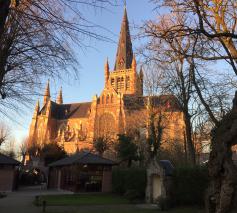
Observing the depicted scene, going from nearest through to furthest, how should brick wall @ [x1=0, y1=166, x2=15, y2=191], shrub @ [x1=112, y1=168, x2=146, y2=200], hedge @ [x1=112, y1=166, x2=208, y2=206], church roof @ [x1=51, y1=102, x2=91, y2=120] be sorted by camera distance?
hedge @ [x1=112, y1=166, x2=208, y2=206] → shrub @ [x1=112, y1=168, x2=146, y2=200] → brick wall @ [x1=0, y1=166, x2=15, y2=191] → church roof @ [x1=51, y1=102, x2=91, y2=120]

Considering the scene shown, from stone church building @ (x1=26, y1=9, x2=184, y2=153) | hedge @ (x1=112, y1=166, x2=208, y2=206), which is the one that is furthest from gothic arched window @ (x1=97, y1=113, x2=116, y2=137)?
hedge @ (x1=112, y1=166, x2=208, y2=206)

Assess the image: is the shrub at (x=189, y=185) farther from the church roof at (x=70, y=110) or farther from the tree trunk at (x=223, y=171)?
the church roof at (x=70, y=110)

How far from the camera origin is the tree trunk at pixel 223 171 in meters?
7.29

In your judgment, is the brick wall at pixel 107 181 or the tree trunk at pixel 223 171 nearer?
the tree trunk at pixel 223 171

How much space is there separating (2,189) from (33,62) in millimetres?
28132

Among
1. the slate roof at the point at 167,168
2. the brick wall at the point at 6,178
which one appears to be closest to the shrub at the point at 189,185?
the slate roof at the point at 167,168

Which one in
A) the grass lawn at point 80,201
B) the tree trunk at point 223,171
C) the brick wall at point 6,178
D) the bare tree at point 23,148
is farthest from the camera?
the bare tree at point 23,148

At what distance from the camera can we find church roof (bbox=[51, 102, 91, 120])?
86188 millimetres

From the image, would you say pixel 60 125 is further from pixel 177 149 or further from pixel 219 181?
pixel 219 181

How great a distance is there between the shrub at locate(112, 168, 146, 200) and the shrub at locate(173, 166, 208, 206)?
3.96 meters

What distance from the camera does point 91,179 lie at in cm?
3139

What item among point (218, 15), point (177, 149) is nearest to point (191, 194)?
point (218, 15)

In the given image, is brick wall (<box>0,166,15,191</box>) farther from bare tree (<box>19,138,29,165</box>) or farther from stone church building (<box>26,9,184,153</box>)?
bare tree (<box>19,138,29,165</box>)

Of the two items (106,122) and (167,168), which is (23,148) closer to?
(106,122)
